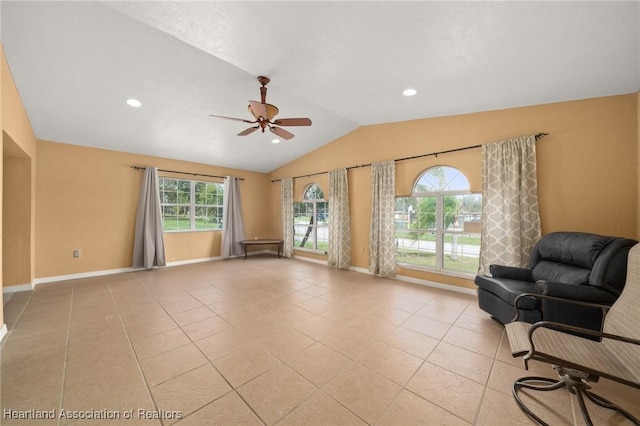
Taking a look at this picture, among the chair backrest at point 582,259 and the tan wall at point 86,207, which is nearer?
the chair backrest at point 582,259

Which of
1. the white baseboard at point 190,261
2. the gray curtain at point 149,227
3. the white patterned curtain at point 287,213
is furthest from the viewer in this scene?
the white patterned curtain at point 287,213

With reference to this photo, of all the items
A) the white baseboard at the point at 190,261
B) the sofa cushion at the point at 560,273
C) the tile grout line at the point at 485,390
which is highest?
the sofa cushion at the point at 560,273

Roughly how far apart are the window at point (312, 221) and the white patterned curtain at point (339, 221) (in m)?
0.57

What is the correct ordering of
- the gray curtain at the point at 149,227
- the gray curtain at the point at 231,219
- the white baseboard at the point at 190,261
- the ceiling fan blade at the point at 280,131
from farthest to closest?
the gray curtain at the point at 231,219 < the white baseboard at the point at 190,261 < the gray curtain at the point at 149,227 < the ceiling fan blade at the point at 280,131

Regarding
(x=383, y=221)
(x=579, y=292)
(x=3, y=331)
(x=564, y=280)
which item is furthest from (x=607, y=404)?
(x=3, y=331)

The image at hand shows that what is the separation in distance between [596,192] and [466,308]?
2.08 meters

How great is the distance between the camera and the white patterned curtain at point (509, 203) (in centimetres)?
314

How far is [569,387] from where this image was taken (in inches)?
60.8

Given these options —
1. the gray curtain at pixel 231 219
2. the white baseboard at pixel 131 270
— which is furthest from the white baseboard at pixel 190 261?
the gray curtain at pixel 231 219

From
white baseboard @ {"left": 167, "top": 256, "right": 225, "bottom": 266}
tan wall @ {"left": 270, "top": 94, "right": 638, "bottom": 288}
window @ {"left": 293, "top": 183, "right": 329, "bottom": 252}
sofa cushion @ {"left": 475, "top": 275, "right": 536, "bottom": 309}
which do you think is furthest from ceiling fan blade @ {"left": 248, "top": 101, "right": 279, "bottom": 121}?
white baseboard @ {"left": 167, "top": 256, "right": 225, "bottom": 266}

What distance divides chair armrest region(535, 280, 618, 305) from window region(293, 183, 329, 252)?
4388 millimetres

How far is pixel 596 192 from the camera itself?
2816mm

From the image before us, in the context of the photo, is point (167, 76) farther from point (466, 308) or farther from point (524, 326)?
point (466, 308)

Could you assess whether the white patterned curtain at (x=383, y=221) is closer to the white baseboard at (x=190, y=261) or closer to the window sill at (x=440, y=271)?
the window sill at (x=440, y=271)
